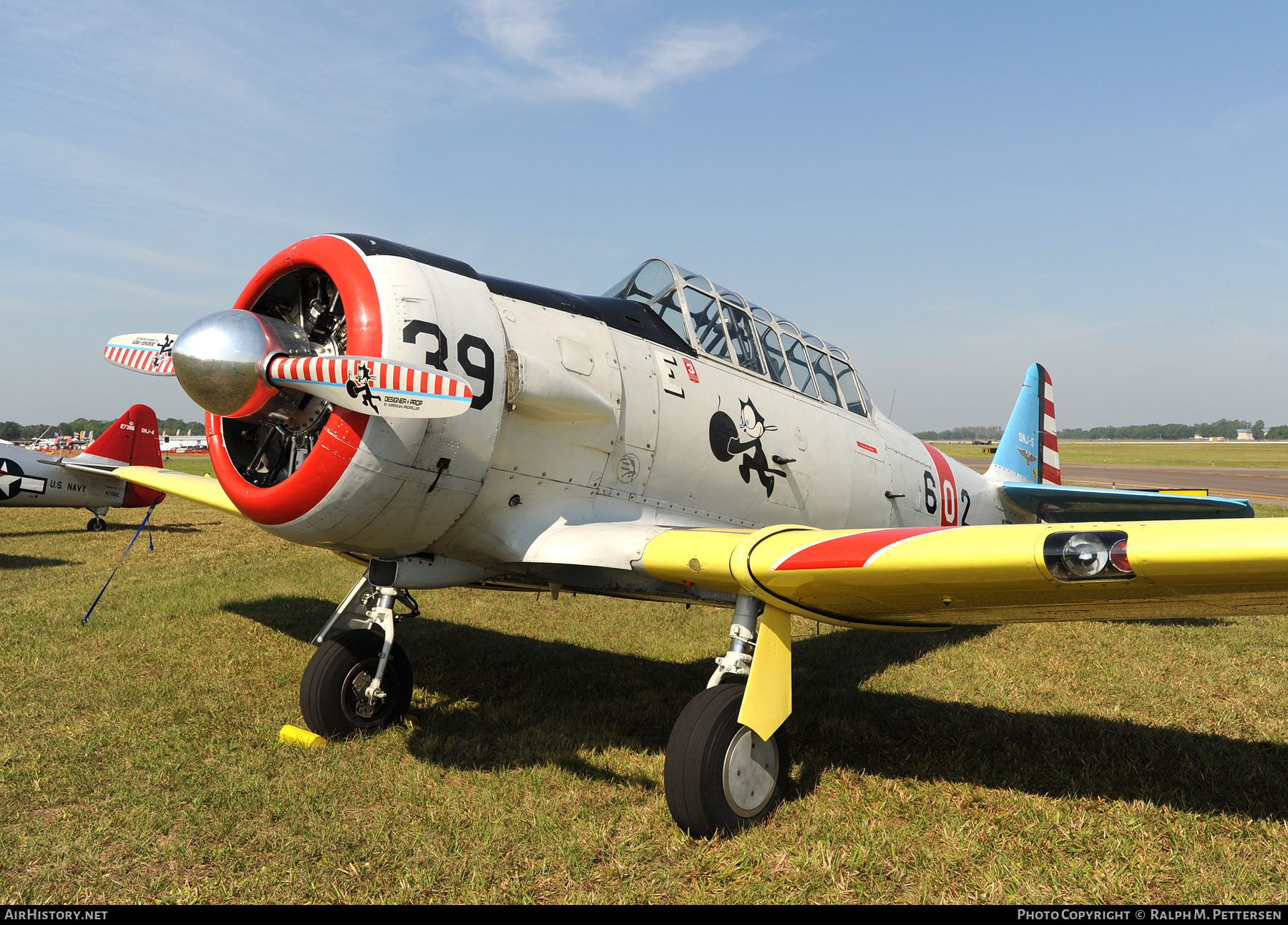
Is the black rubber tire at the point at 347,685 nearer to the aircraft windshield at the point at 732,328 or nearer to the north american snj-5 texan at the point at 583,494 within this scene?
the north american snj-5 texan at the point at 583,494

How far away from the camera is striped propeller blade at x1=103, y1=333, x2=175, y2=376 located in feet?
14.7

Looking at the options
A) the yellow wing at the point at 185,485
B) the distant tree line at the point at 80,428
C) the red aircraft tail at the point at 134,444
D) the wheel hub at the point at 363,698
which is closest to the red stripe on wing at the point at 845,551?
the wheel hub at the point at 363,698

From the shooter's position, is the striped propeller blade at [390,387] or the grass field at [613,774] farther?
the striped propeller blade at [390,387]

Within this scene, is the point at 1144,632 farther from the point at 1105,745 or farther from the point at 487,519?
the point at 487,519

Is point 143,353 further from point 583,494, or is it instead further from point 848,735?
point 848,735

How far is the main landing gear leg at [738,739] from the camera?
3402 mm

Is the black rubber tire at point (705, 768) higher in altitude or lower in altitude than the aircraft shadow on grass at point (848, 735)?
higher

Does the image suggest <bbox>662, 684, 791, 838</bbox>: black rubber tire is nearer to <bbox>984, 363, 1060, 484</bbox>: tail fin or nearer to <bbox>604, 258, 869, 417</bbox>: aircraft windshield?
<bbox>604, 258, 869, 417</bbox>: aircraft windshield

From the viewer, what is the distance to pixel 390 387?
3.23 m

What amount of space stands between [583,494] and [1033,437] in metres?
8.17

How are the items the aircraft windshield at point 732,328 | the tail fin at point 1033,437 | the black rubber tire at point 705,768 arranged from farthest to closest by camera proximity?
the tail fin at point 1033,437, the aircraft windshield at point 732,328, the black rubber tire at point 705,768

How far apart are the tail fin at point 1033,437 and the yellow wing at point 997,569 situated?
671cm

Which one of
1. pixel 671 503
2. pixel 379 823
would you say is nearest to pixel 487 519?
pixel 671 503

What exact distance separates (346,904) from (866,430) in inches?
196
